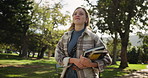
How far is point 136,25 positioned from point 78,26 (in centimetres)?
2130

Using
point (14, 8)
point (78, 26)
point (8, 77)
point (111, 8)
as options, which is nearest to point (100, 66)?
point (78, 26)

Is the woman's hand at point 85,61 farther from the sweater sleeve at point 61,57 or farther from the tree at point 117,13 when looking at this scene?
the tree at point 117,13

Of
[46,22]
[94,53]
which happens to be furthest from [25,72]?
[46,22]

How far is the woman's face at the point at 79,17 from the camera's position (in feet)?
7.84

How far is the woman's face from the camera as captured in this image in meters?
2.39

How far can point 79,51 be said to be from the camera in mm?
2229

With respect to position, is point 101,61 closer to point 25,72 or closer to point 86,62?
point 86,62

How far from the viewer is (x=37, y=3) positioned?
31844mm

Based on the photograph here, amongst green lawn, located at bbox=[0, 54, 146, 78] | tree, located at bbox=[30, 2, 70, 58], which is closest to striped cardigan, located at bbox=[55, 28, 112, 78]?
green lawn, located at bbox=[0, 54, 146, 78]

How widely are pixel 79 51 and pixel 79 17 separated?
53cm

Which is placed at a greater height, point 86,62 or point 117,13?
point 117,13

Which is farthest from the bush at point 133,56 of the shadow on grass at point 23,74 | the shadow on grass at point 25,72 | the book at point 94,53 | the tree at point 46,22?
the book at point 94,53

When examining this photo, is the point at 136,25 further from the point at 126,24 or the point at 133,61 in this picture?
the point at 133,61

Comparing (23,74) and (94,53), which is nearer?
(94,53)
